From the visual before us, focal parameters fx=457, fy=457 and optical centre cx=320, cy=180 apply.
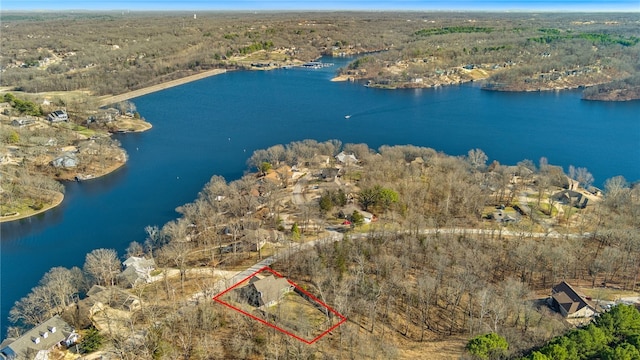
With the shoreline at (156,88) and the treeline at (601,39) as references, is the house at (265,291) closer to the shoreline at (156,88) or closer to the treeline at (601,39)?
the shoreline at (156,88)

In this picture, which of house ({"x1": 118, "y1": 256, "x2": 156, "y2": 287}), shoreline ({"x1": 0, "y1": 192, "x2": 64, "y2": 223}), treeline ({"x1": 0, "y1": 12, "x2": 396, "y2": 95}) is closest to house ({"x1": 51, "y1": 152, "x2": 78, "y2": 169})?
shoreline ({"x1": 0, "y1": 192, "x2": 64, "y2": 223})

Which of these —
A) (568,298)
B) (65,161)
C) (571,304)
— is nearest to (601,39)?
(568,298)

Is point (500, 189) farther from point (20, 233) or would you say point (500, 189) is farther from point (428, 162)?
point (20, 233)

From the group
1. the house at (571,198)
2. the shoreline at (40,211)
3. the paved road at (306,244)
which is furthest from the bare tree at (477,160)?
→ the shoreline at (40,211)

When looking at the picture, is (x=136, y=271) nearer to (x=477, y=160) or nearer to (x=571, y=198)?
(x=477, y=160)

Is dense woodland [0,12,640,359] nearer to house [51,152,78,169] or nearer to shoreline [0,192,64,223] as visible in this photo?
shoreline [0,192,64,223]
